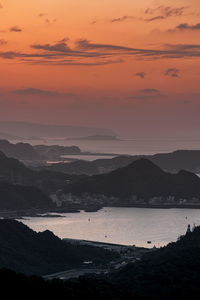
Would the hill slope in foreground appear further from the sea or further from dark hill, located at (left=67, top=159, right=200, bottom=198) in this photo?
dark hill, located at (left=67, top=159, right=200, bottom=198)

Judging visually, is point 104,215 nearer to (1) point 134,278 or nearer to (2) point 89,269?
(2) point 89,269

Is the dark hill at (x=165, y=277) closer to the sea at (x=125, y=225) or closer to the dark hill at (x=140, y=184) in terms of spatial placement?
the sea at (x=125, y=225)

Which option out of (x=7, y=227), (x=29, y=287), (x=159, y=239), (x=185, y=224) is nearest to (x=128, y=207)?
(x=185, y=224)

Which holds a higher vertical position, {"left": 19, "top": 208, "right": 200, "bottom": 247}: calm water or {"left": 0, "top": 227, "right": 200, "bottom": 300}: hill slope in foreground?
{"left": 19, "top": 208, "right": 200, "bottom": 247}: calm water

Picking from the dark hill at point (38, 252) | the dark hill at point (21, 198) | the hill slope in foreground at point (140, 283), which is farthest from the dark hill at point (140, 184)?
the hill slope in foreground at point (140, 283)

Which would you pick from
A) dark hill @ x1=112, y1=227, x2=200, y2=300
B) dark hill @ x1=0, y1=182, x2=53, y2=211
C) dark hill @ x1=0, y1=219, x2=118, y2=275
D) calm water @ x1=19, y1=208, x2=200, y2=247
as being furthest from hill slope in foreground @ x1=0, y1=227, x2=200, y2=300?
dark hill @ x1=0, y1=182, x2=53, y2=211

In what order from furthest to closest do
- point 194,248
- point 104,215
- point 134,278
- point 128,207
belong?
point 128,207 < point 104,215 < point 194,248 < point 134,278
